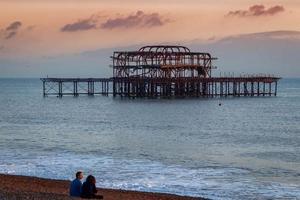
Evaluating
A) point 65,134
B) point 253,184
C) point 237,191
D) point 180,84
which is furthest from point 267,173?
point 180,84

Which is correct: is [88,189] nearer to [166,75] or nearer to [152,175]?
[152,175]

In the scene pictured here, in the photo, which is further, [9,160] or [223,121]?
[223,121]

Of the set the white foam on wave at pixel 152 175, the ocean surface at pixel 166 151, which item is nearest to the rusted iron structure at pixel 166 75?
the ocean surface at pixel 166 151

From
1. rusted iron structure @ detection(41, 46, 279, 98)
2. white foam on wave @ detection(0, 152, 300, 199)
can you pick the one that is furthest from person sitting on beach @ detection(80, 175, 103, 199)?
rusted iron structure @ detection(41, 46, 279, 98)

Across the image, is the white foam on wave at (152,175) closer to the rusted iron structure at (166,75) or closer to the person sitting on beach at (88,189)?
the person sitting on beach at (88,189)

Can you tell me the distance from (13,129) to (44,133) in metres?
4.25

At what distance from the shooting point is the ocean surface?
2538cm

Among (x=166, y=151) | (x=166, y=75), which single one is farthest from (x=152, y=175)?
(x=166, y=75)

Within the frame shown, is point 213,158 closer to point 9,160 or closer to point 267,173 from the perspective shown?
point 267,173

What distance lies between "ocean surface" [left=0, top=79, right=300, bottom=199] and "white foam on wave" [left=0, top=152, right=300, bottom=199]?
34mm

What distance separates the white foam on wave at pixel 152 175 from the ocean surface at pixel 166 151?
0.11 feet

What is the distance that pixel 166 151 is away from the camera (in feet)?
119

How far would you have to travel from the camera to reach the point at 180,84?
9269cm

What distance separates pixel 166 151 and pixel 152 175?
902 centimetres
